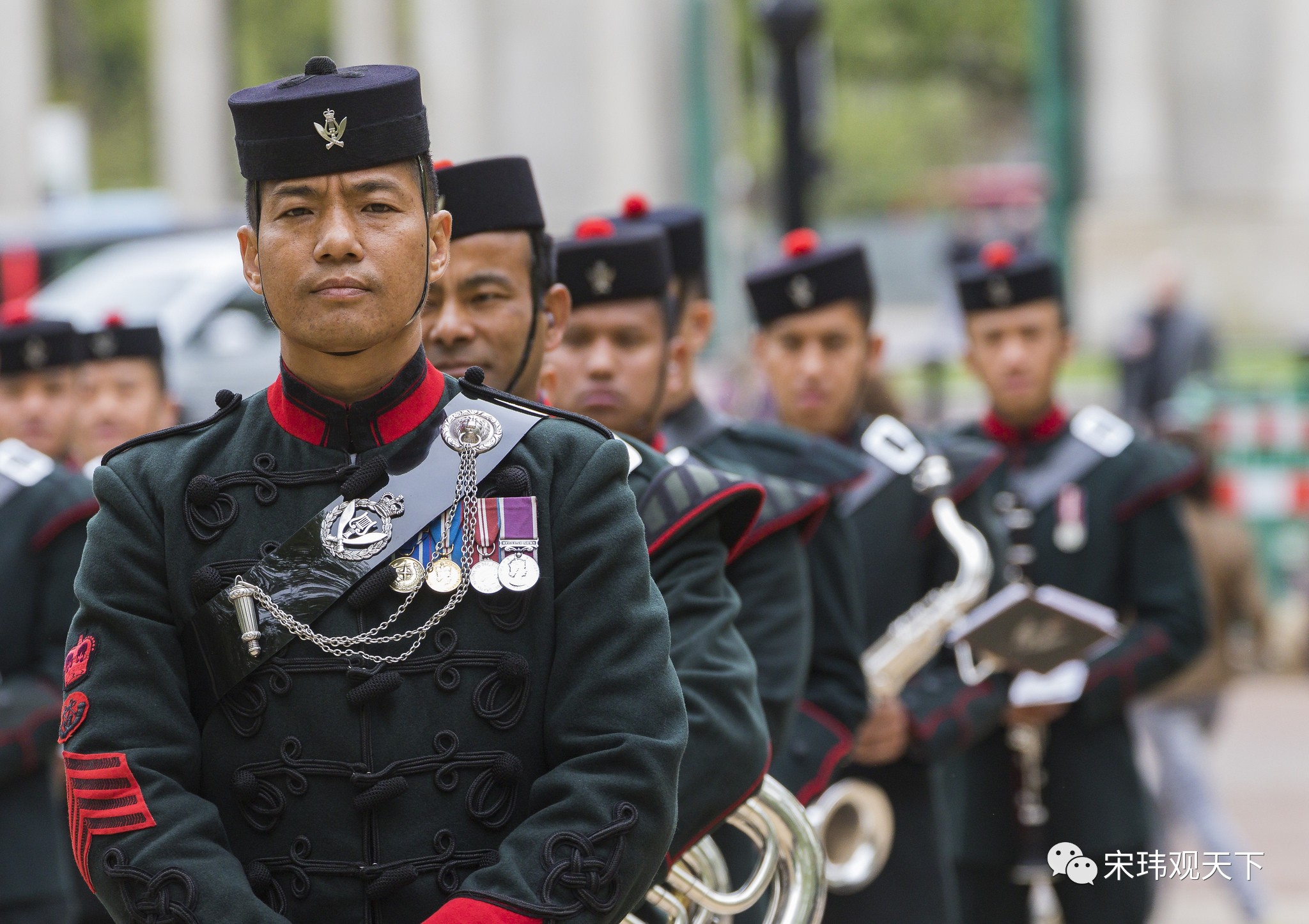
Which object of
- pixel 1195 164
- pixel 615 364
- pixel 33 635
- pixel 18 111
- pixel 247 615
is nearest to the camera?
pixel 247 615

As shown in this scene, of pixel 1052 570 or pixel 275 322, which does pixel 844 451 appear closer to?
pixel 1052 570

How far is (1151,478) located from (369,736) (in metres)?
3.83

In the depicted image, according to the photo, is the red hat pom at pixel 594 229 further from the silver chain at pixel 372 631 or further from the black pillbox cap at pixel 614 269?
the silver chain at pixel 372 631

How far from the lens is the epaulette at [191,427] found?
8.73ft

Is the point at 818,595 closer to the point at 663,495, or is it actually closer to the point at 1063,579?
the point at 663,495

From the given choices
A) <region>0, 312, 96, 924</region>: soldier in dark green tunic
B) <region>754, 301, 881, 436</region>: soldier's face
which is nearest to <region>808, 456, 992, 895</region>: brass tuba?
<region>754, 301, 881, 436</region>: soldier's face

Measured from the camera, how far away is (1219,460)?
12844mm

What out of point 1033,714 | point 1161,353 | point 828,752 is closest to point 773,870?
point 828,752

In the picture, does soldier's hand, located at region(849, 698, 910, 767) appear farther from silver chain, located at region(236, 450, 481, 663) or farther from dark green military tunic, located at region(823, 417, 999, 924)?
silver chain, located at region(236, 450, 481, 663)

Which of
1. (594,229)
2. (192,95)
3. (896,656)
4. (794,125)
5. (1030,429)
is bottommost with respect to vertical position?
(896,656)

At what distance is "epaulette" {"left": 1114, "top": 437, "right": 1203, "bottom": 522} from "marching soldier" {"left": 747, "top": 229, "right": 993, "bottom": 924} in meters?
0.67

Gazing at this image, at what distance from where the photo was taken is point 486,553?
8.41 ft

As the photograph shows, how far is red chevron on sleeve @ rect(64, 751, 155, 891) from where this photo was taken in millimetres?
2434

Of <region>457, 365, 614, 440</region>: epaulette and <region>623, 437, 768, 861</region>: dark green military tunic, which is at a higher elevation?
<region>457, 365, 614, 440</region>: epaulette
